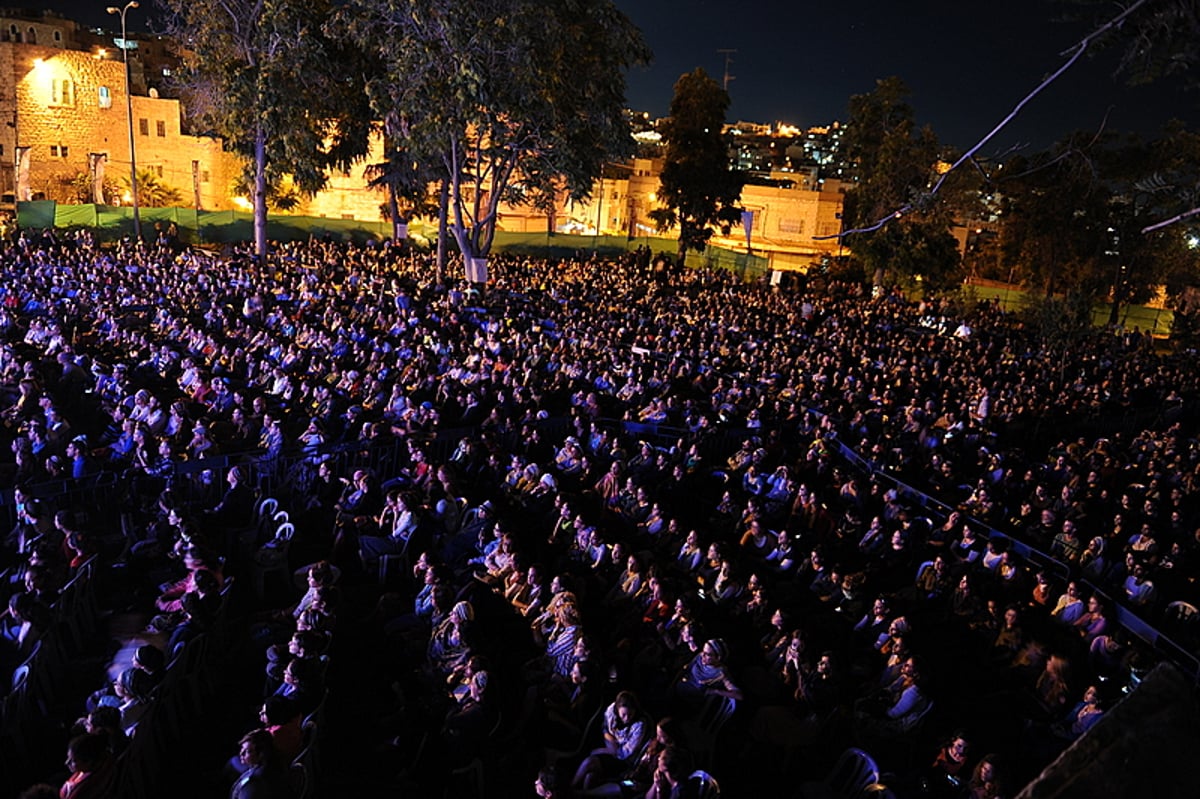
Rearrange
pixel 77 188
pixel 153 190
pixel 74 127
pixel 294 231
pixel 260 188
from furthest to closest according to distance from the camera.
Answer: pixel 77 188 < pixel 74 127 < pixel 153 190 < pixel 294 231 < pixel 260 188

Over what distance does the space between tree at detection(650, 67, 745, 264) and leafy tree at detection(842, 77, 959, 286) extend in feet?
19.1

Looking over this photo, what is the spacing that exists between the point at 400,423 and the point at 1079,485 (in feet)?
31.1

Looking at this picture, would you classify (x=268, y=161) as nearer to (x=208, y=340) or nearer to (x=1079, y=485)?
(x=208, y=340)

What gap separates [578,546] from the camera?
809 centimetres

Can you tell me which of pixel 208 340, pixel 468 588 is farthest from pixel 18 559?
pixel 208 340

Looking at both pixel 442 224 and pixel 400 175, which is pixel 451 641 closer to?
pixel 442 224

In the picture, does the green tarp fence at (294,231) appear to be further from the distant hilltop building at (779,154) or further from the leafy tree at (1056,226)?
the distant hilltop building at (779,154)

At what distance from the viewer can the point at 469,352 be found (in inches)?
600

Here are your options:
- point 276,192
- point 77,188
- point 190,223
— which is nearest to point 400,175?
point 190,223

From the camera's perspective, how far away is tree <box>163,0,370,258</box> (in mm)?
25656

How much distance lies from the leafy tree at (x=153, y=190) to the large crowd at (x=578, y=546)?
27672mm

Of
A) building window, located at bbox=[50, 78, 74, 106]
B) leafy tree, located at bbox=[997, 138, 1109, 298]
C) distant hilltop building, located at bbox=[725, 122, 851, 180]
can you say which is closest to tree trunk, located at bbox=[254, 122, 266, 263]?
building window, located at bbox=[50, 78, 74, 106]

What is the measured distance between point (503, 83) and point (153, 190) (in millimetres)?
29199

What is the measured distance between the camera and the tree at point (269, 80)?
2566cm
